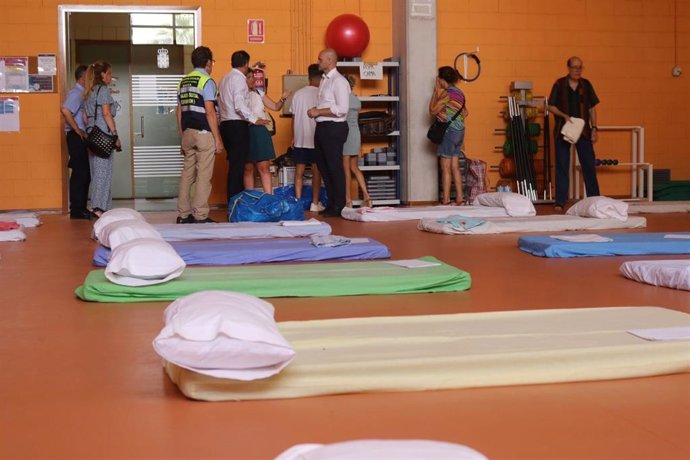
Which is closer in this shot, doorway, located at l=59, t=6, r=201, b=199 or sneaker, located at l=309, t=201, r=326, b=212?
sneaker, located at l=309, t=201, r=326, b=212

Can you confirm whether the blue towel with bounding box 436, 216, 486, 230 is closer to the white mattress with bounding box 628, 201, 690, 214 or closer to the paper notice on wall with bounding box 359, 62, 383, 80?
the white mattress with bounding box 628, 201, 690, 214

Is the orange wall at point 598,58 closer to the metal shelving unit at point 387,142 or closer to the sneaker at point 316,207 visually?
the metal shelving unit at point 387,142

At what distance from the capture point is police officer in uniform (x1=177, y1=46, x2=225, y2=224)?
8.28 m

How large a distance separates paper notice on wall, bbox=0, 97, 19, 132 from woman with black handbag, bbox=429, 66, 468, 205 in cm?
498

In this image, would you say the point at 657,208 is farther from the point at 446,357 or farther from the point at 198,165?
the point at 446,357

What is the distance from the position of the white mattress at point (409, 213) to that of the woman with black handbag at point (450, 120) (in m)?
1.44

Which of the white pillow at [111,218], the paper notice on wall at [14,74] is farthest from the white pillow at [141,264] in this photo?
the paper notice on wall at [14,74]

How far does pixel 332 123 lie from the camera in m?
9.35

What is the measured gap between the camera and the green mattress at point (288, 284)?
4.20 m

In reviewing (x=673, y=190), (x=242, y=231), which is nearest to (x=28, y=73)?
(x=242, y=231)

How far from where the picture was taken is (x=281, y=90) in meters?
11.3

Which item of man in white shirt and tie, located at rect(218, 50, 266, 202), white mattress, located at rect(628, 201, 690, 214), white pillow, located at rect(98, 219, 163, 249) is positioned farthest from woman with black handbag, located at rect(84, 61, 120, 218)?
white mattress, located at rect(628, 201, 690, 214)

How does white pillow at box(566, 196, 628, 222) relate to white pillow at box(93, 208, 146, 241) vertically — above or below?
below

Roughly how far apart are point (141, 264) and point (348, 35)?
24.2 feet
